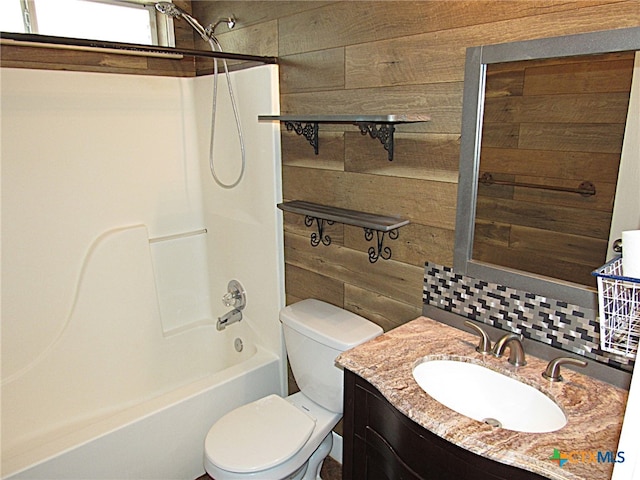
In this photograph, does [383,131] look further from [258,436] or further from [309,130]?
[258,436]

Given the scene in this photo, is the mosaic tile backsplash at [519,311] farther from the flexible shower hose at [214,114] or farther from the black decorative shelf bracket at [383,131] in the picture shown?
the flexible shower hose at [214,114]

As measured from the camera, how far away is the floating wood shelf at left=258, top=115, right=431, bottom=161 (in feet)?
4.75

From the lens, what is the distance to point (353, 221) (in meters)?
1.67

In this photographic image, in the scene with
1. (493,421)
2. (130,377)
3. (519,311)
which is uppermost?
(519,311)

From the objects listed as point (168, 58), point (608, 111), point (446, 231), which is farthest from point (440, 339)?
point (168, 58)

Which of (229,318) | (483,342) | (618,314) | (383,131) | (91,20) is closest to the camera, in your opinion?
(618,314)

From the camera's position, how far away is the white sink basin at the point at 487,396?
4.05ft

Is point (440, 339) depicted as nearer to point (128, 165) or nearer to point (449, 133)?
point (449, 133)

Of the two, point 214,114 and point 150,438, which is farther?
point 214,114

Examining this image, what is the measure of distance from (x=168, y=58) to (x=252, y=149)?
2.45 feet

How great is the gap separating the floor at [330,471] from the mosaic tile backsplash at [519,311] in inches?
41.2

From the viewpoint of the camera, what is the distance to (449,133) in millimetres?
1478

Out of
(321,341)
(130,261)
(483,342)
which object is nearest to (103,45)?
(130,261)

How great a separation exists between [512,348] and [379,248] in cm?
61
